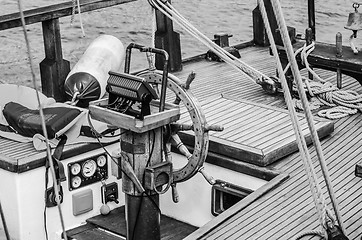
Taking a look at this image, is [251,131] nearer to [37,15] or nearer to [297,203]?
[297,203]

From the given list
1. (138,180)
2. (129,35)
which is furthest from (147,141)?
(129,35)

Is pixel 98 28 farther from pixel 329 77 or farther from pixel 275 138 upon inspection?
pixel 275 138

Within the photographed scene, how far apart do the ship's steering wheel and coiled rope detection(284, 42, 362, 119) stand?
1626 mm

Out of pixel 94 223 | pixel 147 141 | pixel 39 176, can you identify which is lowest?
pixel 94 223

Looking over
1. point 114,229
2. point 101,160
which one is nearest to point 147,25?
point 101,160

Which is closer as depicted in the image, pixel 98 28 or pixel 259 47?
pixel 259 47

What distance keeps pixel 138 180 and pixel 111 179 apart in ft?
3.64

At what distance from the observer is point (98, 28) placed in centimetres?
1470

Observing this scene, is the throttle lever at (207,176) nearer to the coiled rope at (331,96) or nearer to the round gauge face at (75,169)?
the round gauge face at (75,169)

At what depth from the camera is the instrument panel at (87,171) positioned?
585 cm

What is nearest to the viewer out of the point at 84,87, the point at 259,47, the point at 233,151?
the point at 233,151

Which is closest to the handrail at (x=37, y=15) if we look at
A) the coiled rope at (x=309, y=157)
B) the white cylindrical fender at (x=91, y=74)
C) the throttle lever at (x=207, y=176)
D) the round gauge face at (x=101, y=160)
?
the white cylindrical fender at (x=91, y=74)

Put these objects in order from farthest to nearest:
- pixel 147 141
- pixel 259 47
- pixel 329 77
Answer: pixel 259 47 < pixel 329 77 < pixel 147 141

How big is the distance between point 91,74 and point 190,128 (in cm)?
169
